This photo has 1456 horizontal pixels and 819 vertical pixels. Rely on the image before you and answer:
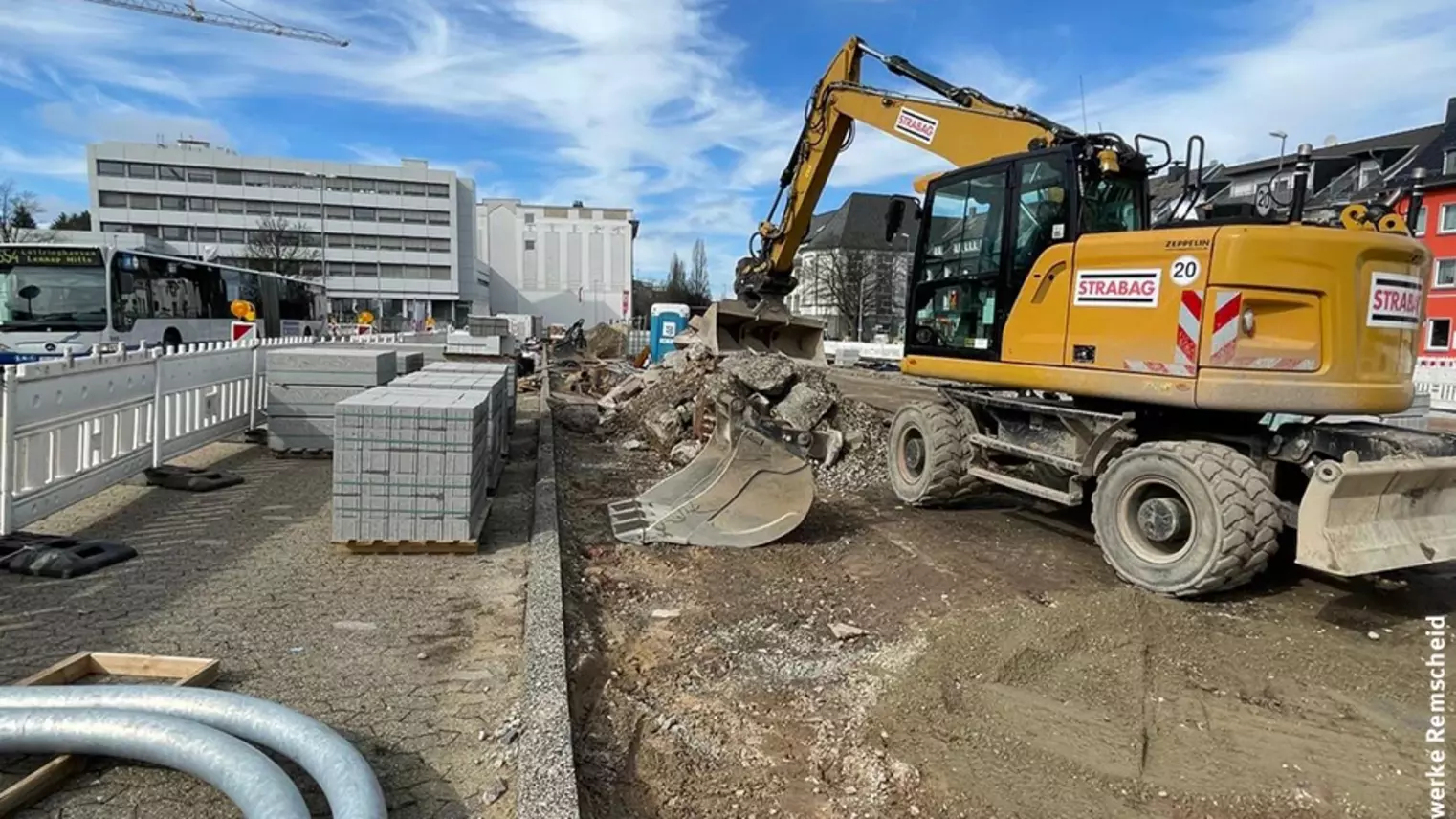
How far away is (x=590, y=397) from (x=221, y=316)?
12165 millimetres

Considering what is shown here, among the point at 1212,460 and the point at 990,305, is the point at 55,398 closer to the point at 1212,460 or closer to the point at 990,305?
the point at 990,305

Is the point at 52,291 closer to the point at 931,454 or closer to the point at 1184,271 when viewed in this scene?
the point at 931,454

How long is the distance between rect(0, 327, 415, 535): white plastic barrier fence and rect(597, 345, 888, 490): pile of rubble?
5.32 m

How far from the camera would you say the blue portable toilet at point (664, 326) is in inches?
950

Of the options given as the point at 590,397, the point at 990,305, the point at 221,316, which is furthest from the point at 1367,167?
the point at 221,316

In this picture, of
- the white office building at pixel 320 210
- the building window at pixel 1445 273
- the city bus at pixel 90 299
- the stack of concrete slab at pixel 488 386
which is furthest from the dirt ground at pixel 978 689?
the white office building at pixel 320 210

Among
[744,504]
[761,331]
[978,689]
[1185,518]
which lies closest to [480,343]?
[761,331]

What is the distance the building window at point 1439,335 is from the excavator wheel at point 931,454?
41.4 m

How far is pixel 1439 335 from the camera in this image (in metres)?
39.5

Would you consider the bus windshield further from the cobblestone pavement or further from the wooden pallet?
the wooden pallet

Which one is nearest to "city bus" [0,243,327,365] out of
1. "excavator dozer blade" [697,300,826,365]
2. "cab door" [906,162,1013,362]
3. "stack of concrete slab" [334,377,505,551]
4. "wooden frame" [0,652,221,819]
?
"excavator dozer blade" [697,300,826,365]

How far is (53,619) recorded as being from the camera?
451cm

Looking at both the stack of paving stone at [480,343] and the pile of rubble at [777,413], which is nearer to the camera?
the pile of rubble at [777,413]

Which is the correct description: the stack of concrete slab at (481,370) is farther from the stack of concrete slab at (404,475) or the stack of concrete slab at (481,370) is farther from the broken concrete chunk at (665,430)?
the stack of concrete slab at (404,475)
